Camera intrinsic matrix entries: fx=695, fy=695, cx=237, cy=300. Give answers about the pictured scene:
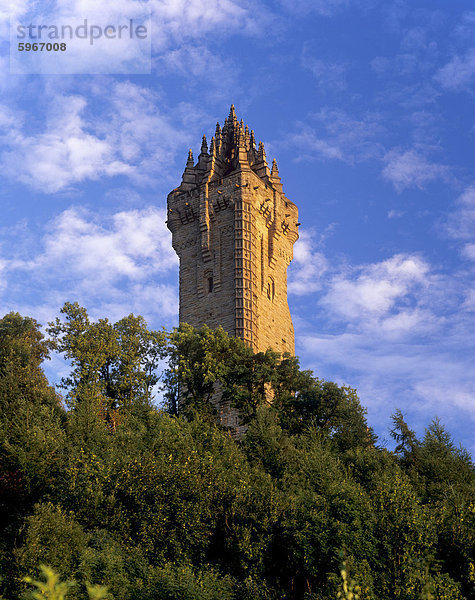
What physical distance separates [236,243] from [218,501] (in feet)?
108

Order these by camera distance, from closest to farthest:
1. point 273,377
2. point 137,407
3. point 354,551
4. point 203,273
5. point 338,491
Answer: point 354,551
point 338,491
point 137,407
point 273,377
point 203,273

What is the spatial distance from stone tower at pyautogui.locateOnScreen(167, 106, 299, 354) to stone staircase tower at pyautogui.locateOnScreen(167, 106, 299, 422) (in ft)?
0.28

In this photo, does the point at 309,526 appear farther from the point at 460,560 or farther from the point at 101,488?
the point at 101,488

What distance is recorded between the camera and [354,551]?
27.0 meters

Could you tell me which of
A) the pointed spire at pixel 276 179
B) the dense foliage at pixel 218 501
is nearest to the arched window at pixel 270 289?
the pointed spire at pixel 276 179

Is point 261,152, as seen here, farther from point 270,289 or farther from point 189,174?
point 270,289

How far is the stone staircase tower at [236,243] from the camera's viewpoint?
6003cm

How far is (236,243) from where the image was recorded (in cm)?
6091

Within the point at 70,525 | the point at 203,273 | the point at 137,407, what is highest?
the point at 203,273

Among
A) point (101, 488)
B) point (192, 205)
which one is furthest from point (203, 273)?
point (101, 488)

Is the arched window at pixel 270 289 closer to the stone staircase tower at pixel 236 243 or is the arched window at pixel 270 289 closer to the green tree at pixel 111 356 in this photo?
the stone staircase tower at pixel 236 243

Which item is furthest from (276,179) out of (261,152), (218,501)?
(218,501)

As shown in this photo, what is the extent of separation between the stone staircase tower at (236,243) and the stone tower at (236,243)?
85 mm

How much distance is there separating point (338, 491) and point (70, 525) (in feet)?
36.5
